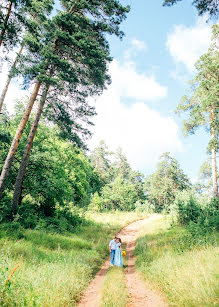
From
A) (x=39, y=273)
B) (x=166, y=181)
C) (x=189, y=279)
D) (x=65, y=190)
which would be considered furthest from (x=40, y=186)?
(x=166, y=181)

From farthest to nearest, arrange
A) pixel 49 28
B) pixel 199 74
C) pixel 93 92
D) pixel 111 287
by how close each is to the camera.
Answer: pixel 199 74 < pixel 93 92 < pixel 49 28 < pixel 111 287

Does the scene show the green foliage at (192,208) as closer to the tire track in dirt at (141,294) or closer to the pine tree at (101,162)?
the tire track in dirt at (141,294)

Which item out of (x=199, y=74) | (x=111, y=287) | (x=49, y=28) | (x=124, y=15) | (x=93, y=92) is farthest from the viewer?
(x=199, y=74)

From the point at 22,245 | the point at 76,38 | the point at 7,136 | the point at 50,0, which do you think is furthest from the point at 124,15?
the point at 22,245

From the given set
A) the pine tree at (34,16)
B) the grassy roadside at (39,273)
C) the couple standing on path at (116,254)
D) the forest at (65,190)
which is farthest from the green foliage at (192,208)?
the pine tree at (34,16)

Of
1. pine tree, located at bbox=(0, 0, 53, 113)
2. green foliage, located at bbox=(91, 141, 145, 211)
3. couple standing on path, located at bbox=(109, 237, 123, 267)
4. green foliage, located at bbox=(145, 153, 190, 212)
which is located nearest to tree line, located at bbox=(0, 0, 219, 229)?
pine tree, located at bbox=(0, 0, 53, 113)

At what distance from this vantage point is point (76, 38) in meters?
11.1

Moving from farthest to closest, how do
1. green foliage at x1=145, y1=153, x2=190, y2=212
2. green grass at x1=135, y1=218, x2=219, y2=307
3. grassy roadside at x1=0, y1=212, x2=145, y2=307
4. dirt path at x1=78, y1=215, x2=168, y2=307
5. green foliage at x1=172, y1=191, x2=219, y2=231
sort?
green foliage at x1=145, y1=153, x2=190, y2=212
green foliage at x1=172, y1=191, x2=219, y2=231
dirt path at x1=78, y1=215, x2=168, y2=307
green grass at x1=135, y1=218, x2=219, y2=307
grassy roadside at x1=0, y1=212, x2=145, y2=307

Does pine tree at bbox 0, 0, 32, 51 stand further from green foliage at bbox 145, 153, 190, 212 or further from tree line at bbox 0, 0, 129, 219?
green foliage at bbox 145, 153, 190, 212

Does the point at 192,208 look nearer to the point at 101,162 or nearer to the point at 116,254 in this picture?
the point at 116,254

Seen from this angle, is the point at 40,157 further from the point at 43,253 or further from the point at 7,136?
A: the point at 43,253

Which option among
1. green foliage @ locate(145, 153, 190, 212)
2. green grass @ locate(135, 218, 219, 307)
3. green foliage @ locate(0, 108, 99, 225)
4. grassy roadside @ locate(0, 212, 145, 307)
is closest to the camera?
grassy roadside @ locate(0, 212, 145, 307)

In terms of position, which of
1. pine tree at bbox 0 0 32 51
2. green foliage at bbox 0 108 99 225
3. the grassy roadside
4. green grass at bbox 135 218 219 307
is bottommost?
the grassy roadside

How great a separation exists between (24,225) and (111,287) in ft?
24.8
